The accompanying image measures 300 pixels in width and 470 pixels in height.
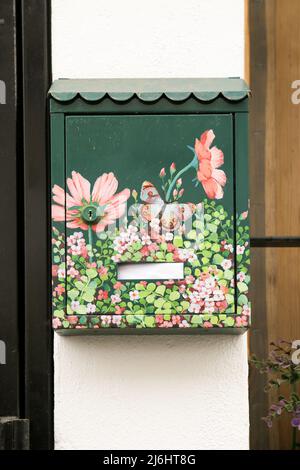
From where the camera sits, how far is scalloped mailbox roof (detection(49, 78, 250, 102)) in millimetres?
2467

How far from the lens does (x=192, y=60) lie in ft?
8.96

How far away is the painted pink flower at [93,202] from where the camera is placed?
2451 mm

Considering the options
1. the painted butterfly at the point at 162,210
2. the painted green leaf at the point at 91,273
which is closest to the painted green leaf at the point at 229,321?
the painted butterfly at the point at 162,210

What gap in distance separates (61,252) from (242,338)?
771 mm

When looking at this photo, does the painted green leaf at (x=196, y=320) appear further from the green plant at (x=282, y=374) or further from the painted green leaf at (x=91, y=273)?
the green plant at (x=282, y=374)

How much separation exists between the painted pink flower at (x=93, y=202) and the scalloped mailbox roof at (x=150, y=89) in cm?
27

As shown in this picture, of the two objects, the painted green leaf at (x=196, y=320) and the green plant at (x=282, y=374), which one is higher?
the painted green leaf at (x=196, y=320)

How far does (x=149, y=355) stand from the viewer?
8.93ft

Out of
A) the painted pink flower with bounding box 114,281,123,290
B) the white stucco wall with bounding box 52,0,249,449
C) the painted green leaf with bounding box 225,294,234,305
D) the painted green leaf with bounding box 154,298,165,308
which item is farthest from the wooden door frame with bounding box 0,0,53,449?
the painted green leaf with bounding box 225,294,234,305

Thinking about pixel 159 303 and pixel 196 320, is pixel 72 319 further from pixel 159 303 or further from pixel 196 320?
pixel 196 320

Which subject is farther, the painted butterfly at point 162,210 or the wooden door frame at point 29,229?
the wooden door frame at point 29,229

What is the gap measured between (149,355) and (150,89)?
0.97 meters

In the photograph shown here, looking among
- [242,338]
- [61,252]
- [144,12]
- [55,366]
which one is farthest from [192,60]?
[55,366]
